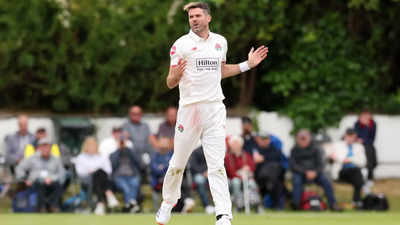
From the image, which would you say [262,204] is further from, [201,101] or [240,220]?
[201,101]

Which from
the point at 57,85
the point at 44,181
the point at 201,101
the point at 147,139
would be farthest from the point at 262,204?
the point at 201,101

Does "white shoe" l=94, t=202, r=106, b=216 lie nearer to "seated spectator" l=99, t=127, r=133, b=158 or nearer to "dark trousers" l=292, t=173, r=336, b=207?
"seated spectator" l=99, t=127, r=133, b=158

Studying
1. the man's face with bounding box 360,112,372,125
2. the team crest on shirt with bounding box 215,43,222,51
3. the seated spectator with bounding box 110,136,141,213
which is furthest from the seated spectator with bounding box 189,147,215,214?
the team crest on shirt with bounding box 215,43,222,51

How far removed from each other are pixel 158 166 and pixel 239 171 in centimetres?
150

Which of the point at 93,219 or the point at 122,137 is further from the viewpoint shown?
the point at 122,137

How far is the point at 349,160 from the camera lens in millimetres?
19828

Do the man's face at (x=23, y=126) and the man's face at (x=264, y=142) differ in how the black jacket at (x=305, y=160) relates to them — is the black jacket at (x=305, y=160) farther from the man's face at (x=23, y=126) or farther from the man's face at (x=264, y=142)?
the man's face at (x=23, y=126)

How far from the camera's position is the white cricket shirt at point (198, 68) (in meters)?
11.0

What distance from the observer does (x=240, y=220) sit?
14.7 metres

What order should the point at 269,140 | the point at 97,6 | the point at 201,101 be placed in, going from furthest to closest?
the point at 97,6
the point at 269,140
the point at 201,101

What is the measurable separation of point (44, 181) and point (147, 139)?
2.67m

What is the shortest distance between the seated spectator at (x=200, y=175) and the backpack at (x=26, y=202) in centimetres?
292

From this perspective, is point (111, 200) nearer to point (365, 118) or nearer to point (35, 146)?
point (35, 146)

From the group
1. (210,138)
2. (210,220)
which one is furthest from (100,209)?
(210,138)
